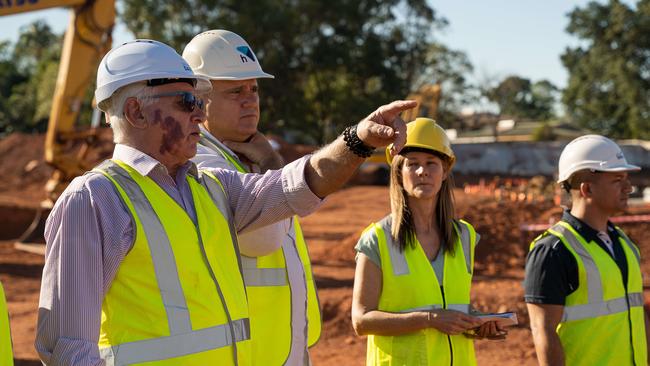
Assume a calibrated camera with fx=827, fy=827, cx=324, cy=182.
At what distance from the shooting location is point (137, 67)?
2643 millimetres

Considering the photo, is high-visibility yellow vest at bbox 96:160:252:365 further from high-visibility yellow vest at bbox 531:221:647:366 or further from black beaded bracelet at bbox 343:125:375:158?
high-visibility yellow vest at bbox 531:221:647:366

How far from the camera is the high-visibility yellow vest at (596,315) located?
3.90 m

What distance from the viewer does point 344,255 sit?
1521 cm

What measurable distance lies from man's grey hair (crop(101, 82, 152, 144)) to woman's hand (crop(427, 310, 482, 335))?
1.68m

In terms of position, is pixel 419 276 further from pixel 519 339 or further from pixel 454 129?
pixel 454 129

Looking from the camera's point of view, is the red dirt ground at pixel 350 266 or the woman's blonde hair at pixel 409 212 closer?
the woman's blonde hair at pixel 409 212

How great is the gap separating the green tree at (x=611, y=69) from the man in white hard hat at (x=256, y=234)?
143ft

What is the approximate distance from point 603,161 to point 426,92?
27.3 meters

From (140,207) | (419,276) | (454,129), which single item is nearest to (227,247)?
(140,207)

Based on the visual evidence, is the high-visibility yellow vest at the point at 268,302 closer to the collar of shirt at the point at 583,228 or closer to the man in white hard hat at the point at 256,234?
the man in white hard hat at the point at 256,234

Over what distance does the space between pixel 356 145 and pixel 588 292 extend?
184 cm

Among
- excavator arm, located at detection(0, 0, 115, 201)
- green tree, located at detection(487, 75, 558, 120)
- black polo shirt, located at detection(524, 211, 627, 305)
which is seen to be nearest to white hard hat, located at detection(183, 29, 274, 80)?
black polo shirt, located at detection(524, 211, 627, 305)

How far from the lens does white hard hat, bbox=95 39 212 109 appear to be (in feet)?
8.64

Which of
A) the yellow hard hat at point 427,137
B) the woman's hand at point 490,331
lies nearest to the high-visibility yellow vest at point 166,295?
the woman's hand at point 490,331
